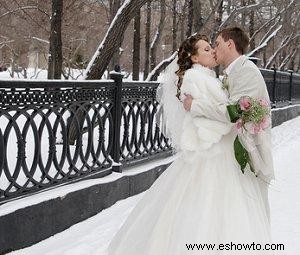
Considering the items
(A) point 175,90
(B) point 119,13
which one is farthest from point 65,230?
(B) point 119,13

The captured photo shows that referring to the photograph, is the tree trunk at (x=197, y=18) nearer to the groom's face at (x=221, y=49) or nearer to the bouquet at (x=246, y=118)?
the groom's face at (x=221, y=49)

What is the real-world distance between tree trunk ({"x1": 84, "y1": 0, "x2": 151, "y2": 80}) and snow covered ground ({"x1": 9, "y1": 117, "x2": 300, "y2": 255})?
8.70 feet

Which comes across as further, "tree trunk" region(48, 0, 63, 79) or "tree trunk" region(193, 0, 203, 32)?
"tree trunk" region(193, 0, 203, 32)

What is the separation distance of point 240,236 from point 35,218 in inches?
81.9

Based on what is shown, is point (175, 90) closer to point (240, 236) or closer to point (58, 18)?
point (240, 236)

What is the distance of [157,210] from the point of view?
14.0ft

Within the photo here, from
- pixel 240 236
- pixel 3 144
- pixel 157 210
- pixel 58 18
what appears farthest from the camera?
pixel 58 18

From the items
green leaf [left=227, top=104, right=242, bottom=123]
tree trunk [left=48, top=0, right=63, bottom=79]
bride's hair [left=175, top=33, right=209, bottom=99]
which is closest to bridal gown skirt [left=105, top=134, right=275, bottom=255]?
green leaf [left=227, top=104, right=242, bottom=123]

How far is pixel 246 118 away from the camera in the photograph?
3.85 metres

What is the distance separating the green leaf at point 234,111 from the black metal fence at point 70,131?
6.54 ft

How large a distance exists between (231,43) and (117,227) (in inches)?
105

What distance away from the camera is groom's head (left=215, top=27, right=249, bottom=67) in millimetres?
3986

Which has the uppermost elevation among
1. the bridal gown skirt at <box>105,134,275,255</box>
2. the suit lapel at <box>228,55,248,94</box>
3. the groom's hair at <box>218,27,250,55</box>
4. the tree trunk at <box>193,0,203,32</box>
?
the tree trunk at <box>193,0,203,32</box>

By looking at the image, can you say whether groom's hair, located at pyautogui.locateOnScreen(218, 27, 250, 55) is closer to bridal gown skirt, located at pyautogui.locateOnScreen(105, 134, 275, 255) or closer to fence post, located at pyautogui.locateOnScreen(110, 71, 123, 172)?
bridal gown skirt, located at pyautogui.locateOnScreen(105, 134, 275, 255)
